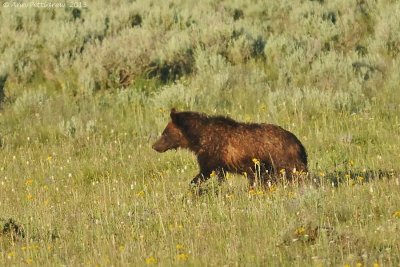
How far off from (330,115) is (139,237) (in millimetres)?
6909

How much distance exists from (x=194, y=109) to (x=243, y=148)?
16.8 ft

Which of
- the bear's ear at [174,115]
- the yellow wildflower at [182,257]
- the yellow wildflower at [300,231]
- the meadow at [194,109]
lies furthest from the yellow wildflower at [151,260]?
the bear's ear at [174,115]

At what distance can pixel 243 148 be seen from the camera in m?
9.53

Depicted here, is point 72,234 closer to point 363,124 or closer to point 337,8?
point 363,124

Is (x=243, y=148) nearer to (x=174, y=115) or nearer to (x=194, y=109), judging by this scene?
(x=174, y=115)

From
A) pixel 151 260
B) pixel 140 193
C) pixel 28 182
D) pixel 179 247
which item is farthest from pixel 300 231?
pixel 28 182

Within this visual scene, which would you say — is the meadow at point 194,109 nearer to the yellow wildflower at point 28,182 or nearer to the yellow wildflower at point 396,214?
the yellow wildflower at point 396,214

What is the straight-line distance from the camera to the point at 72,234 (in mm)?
7727

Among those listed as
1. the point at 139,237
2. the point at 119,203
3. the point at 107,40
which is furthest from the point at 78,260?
the point at 107,40

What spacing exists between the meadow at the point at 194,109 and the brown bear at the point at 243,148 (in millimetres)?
259

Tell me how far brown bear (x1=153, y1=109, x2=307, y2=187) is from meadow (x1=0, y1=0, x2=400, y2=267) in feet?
0.85

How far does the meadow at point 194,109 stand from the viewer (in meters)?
6.86

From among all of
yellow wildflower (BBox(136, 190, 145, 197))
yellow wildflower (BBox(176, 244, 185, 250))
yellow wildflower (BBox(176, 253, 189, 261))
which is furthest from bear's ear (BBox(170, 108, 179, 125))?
yellow wildflower (BBox(176, 253, 189, 261))

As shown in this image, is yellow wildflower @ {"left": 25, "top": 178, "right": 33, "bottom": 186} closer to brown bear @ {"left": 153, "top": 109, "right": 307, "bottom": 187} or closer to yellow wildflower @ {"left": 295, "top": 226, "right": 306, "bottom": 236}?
brown bear @ {"left": 153, "top": 109, "right": 307, "bottom": 187}
